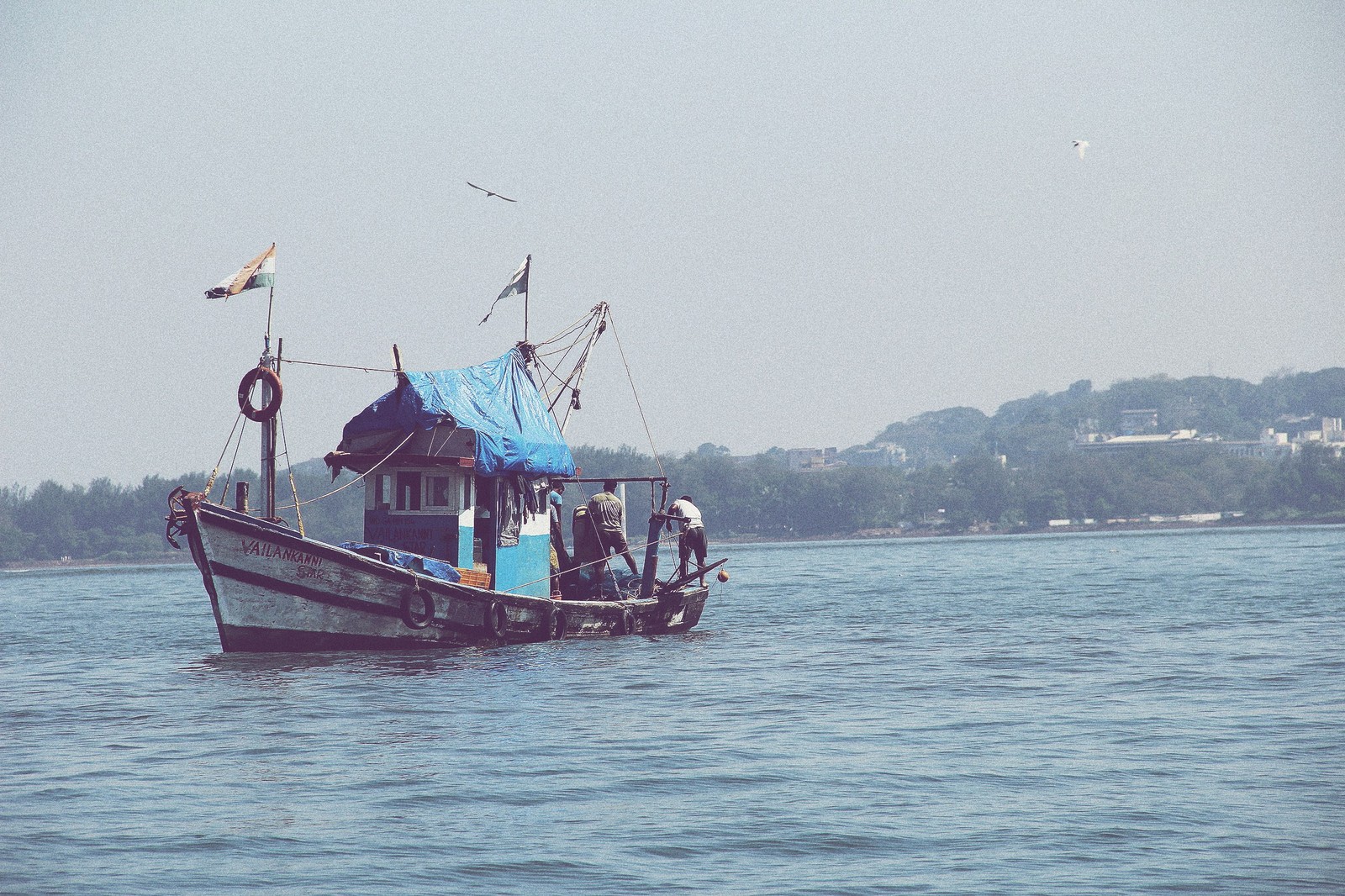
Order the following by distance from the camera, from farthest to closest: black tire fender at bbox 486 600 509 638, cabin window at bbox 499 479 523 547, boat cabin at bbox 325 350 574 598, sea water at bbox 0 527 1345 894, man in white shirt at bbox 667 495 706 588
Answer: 1. man in white shirt at bbox 667 495 706 588
2. cabin window at bbox 499 479 523 547
3. black tire fender at bbox 486 600 509 638
4. boat cabin at bbox 325 350 574 598
5. sea water at bbox 0 527 1345 894

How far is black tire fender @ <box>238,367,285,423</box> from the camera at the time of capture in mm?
27438

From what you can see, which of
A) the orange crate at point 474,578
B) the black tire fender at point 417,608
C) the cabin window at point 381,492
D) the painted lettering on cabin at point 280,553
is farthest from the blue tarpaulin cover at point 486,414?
the painted lettering on cabin at point 280,553

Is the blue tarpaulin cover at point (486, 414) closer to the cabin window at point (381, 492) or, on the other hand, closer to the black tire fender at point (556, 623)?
the cabin window at point (381, 492)

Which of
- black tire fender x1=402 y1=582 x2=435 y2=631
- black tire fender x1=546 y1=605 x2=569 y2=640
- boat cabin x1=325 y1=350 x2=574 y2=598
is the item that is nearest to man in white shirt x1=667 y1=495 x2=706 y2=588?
black tire fender x1=546 y1=605 x2=569 y2=640

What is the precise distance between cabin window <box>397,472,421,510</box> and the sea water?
298 cm

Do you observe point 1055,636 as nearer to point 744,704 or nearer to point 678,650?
point 678,650

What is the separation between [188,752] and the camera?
19.0 meters

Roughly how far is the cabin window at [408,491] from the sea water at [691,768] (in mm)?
2983

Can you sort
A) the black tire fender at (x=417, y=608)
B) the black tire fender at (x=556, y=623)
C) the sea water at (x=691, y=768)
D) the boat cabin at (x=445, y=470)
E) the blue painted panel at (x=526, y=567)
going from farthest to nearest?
the black tire fender at (x=556, y=623) → the blue painted panel at (x=526, y=567) → the boat cabin at (x=445, y=470) → the black tire fender at (x=417, y=608) → the sea water at (x=691, y=768)

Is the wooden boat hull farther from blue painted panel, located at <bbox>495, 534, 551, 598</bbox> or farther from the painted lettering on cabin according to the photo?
blue painted panel, located at <bbox>495, 534, 551, 598</bbox>

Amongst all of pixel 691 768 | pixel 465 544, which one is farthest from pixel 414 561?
pixel 691 768

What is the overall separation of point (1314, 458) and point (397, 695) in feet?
624

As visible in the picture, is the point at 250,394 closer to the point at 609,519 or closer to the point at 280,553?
the point at 280,553

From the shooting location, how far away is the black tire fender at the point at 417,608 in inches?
1091
